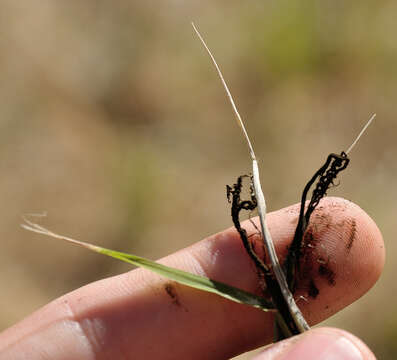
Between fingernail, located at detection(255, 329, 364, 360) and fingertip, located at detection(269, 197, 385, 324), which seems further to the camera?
fingertip, located at detection(269, 197, 385, 324)

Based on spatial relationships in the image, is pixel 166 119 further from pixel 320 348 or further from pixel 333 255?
pixel 320 348

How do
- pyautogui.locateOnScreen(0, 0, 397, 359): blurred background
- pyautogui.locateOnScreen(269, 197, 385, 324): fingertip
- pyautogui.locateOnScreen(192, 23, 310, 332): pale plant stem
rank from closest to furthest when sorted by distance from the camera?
pyautogui.locateOnScreen(192, 23, 310, 332): pale plant stem < pyautogui.locateOnScreen(269, 197, 385, 324): fingertip < pyautogui.locateOnScreen(0, 0, 397, 359): blurred background

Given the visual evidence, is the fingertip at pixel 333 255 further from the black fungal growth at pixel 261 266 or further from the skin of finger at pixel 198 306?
the black fungal growth at pixel 261 266

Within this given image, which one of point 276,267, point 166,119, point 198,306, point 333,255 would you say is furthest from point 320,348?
point 166,119

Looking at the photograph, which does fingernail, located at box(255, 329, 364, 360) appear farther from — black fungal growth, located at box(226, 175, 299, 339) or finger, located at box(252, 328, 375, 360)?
black fungal growth, located at box(226, 175, 299, 339)

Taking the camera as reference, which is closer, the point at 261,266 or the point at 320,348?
the point at 320,348

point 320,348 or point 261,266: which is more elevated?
point 261,266

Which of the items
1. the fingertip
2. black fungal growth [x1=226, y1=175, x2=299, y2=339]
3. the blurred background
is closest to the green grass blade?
black fungal growth [x1=226, y1=175, x2=299, y2=339]

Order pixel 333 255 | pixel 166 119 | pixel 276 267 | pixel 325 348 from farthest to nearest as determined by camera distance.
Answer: pixel 166 119
pixel 333 255
pixel 276 267
pixel 325 348
